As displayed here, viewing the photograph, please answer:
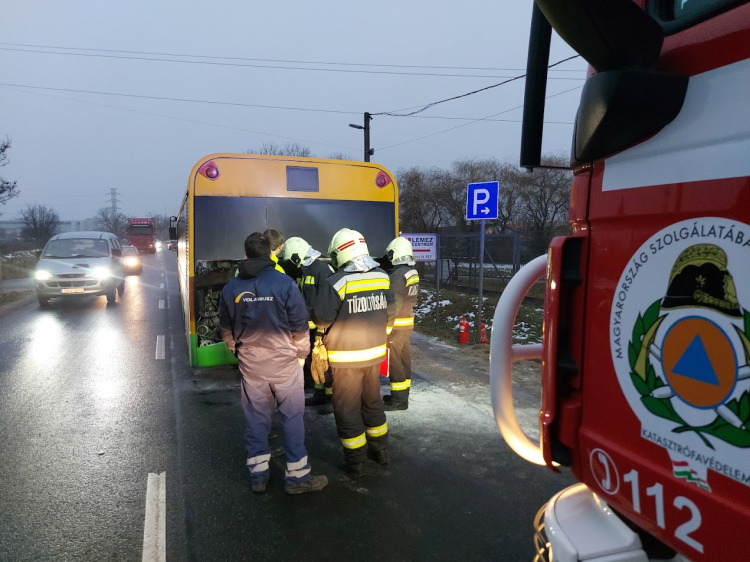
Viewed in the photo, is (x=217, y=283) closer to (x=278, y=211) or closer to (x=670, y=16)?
(x=278, y=211)

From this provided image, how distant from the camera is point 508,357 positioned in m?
1.83

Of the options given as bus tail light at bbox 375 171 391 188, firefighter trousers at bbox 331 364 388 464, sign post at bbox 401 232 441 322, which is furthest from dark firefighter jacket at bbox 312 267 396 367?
sign post at bbox 401 232 441 322

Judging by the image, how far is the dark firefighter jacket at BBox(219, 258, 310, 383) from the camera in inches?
147

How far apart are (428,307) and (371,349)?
1053cm

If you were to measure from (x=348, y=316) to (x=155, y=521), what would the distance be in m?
1.97

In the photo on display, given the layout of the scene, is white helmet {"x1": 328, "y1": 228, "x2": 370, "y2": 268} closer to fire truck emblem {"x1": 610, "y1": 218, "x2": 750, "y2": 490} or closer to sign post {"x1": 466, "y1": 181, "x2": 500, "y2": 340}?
fire truck emblem {"x1": 610, "y1": 218, "x2": 750, "y2": 490}

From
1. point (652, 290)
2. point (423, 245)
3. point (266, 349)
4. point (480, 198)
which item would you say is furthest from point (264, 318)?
point (423, 245)

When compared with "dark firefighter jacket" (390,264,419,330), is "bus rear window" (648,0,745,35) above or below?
above

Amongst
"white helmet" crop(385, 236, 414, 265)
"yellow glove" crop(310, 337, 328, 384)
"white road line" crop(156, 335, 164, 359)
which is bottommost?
"white road line" crop(156, 335, 164, 359)

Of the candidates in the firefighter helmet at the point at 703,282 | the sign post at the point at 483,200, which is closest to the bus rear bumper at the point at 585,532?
the firefighter helmet at the point at 703,282

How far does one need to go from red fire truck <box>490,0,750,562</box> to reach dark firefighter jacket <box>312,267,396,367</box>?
2396 mm

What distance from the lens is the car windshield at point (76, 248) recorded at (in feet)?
45.8

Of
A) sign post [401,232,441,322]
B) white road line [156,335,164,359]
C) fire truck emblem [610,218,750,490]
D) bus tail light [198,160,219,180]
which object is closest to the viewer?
fire truck emblem [610,218,750,490]

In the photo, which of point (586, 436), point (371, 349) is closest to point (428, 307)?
point (371, 349)
